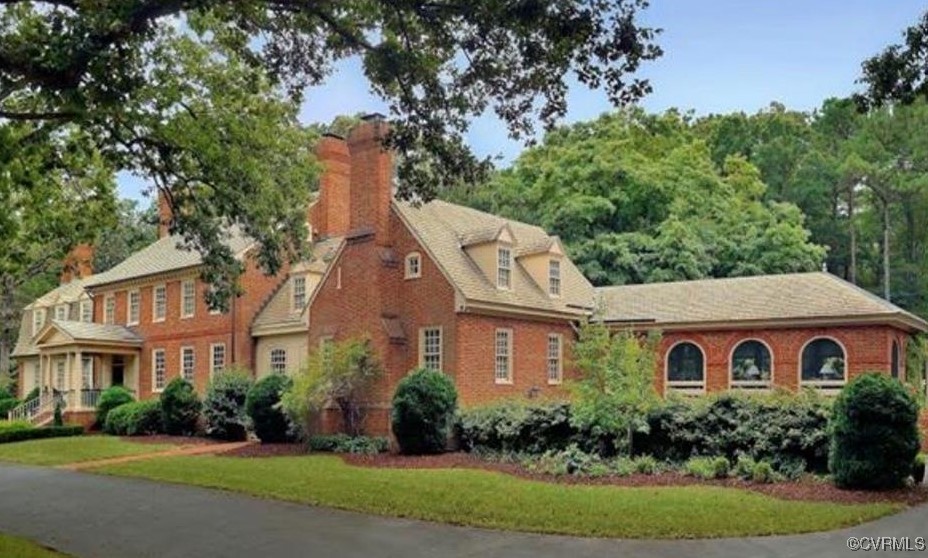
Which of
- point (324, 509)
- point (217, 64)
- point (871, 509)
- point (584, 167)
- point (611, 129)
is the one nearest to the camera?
point (871, 509)

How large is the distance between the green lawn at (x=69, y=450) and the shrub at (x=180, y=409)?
5.47ft

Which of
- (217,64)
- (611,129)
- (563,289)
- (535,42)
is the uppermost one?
(611,129)

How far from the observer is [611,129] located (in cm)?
4578

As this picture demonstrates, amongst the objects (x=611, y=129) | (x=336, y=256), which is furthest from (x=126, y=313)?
(x=611, y=129)

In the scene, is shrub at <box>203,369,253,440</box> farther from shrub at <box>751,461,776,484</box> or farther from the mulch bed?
shrub at <box>751,461,776,484</box>

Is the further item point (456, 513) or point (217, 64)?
point (217, 64)

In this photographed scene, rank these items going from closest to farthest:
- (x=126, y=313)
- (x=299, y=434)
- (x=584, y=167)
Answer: (x=299, y=434), (x=126, y=313), (x=584, y=167)

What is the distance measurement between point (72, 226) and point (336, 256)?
7.38m

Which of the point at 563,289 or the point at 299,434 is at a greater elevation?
the point at 563,289

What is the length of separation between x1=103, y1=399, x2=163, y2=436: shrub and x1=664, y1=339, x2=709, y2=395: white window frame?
17.5 metres

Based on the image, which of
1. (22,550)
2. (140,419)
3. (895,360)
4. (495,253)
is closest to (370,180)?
(495,253)

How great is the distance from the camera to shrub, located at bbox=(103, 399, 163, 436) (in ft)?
97.5

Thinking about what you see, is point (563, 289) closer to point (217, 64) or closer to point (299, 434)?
point (299, 434)

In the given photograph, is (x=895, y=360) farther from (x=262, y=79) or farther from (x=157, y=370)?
(x=157, y=370)
